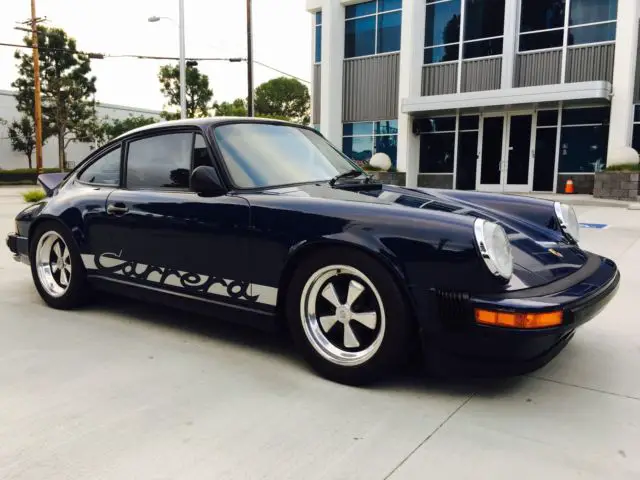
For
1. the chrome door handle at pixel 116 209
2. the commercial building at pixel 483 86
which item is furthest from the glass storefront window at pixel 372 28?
A: the chrome door handle at pixel 116 209

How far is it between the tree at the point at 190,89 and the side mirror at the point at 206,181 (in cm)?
4681

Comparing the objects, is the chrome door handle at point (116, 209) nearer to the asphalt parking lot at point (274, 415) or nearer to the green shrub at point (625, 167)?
the asphalt parking lot at point (274, 415)

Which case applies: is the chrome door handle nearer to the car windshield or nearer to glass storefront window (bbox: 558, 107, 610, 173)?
the car windshield

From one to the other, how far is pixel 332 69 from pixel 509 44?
6.81 metres

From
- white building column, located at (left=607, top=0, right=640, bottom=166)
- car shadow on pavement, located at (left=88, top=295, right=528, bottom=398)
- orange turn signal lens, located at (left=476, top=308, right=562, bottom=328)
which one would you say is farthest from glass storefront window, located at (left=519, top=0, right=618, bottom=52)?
orange turn signal lens, located at (left=476, top=308, right=562, bottom=328)

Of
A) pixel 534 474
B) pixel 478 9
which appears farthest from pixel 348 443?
pixel 478 9

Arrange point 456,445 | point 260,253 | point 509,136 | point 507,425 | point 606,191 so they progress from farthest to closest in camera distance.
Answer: point 509,136
point 606,191
point 260,253
point 507,425
point 456,445

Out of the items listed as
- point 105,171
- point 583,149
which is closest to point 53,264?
point 105,171

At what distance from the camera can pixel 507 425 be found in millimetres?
2443

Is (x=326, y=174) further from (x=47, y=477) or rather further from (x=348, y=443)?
(x=47, y=477)

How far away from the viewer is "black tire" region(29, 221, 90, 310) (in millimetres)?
4074

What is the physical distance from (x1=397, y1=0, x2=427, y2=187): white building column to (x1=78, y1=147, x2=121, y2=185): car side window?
Answer: 16713mm

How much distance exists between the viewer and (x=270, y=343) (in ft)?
11.6

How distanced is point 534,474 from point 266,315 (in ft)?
5.02
